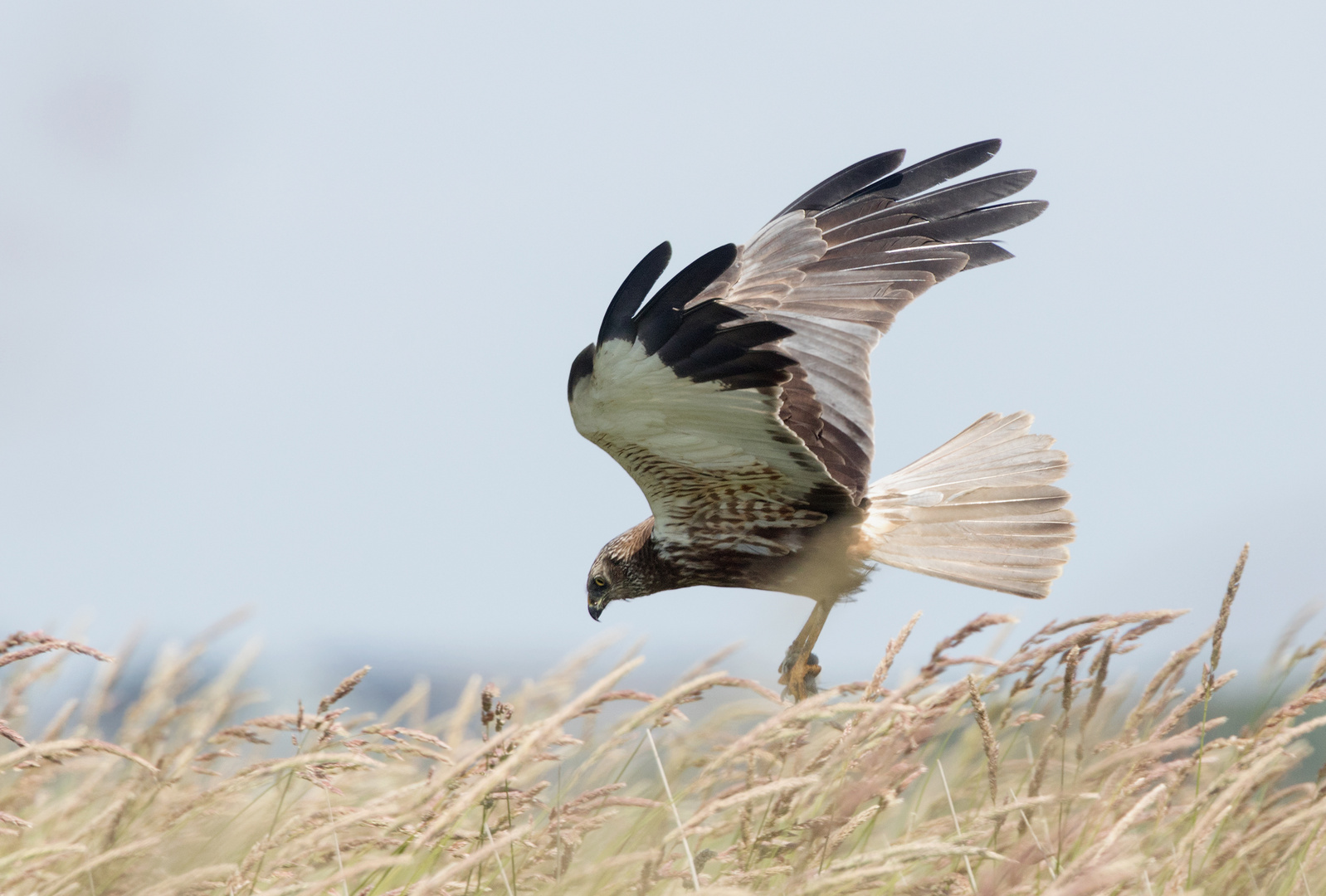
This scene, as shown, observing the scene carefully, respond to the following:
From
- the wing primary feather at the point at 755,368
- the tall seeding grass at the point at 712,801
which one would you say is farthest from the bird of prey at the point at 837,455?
the tall seeding grass at the point at 712,801

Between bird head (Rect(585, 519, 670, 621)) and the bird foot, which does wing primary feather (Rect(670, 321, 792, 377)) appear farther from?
bird head (Rect(585, 519, 670, 621))

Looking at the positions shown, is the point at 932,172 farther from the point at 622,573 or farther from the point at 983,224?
the point at 622,573

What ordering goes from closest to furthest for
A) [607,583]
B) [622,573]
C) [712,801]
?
[712,801] → [622,573] → [607,583]

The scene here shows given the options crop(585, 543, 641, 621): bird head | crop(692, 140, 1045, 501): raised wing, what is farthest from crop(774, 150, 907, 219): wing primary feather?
crop(585, 543, 641, 621): bird head

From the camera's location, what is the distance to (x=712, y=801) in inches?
63.1

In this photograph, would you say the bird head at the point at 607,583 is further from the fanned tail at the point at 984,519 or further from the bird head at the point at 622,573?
the fanned tail at the point at 984,519

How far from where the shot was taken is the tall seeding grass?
61.2 inches

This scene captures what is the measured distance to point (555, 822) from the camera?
1774mm

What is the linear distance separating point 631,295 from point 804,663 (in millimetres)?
1666

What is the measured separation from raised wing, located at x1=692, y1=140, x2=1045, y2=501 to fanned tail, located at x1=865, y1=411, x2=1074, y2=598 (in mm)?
311

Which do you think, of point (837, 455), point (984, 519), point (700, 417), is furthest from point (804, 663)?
point (700, 417)

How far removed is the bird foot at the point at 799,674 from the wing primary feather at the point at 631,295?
5.02 feet

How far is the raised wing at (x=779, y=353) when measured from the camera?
10.2 feet

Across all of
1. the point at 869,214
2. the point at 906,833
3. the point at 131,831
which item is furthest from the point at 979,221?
the point at 131,831
